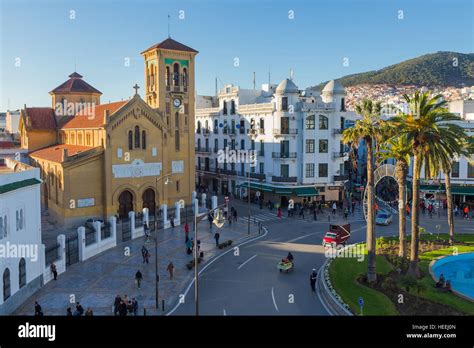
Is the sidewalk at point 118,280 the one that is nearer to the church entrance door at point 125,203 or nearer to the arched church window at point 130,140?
the church entrance door at point 125,203

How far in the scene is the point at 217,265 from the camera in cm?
3438

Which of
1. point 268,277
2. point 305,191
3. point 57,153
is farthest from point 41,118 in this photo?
point 268,277

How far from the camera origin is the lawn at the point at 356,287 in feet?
82.3

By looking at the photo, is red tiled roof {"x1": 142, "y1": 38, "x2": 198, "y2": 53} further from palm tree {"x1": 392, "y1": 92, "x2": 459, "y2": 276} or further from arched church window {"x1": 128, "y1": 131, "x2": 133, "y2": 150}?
palm tree {"x1": 392, "y1": 92, "x2": 459, "y2": 276}

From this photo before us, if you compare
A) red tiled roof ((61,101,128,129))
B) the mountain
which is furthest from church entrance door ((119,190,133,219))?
the mountain

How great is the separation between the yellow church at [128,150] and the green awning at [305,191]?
1263 centimetres

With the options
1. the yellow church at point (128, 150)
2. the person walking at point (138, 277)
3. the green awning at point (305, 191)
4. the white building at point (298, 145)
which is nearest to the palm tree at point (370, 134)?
the person walking at point (138, 277)

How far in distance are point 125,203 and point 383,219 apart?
26278mm

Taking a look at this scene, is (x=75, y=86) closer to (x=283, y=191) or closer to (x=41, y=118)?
A: (x=41, y=118)

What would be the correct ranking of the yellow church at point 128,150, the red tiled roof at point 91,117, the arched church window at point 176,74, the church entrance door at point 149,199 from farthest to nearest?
1. the arched church window at point 176,74
2. the church entrance door at point 149,199
3. the red tiled roof at point 91,117
4. the yellow church at point 128,150

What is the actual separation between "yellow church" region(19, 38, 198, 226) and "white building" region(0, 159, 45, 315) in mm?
15096

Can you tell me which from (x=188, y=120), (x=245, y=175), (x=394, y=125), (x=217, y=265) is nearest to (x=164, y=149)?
(x=188, y=120)
